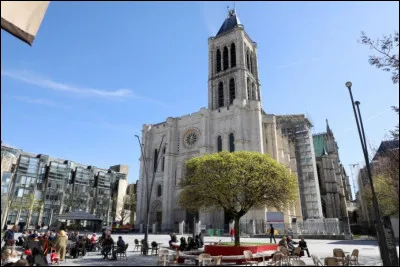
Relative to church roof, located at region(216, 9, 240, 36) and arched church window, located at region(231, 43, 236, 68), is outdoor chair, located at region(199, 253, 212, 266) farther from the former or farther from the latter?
church roof, located at region(216, 9, 240, 36)

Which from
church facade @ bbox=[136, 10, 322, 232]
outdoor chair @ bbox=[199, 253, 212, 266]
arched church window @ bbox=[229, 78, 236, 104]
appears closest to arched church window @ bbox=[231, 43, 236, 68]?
church facade @ bbox=[136, 10, 322, 232]

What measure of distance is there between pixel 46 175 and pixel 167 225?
93.7 feet

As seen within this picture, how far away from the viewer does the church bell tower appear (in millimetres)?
48062

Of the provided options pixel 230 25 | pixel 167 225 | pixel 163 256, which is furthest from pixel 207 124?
pixel 163 256

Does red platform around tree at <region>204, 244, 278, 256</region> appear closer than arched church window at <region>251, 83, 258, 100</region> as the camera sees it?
Yes

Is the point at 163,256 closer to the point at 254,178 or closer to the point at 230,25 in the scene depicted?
the point at 254,178

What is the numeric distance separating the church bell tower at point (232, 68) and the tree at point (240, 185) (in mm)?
27165

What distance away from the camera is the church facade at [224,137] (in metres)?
40.7

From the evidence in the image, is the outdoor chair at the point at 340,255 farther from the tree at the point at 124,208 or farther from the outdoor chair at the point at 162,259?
the tree at the point at 124,208

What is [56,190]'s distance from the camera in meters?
55.1

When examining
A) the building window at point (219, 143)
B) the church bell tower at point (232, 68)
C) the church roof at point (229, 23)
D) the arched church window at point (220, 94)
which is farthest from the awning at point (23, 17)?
the church roof at point (229, 23)

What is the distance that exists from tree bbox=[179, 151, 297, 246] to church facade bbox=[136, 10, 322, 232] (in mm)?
16429

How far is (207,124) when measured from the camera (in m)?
44.0

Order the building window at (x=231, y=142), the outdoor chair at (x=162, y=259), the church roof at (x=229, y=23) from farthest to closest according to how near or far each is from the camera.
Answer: the church roof at (x=229, y=23), the building window at (x=231, y=142), the outdoor chair at (x=162, y=259)
